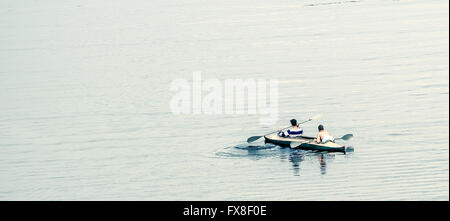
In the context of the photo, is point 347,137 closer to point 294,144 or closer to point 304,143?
point 304,143

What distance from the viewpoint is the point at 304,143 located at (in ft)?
128

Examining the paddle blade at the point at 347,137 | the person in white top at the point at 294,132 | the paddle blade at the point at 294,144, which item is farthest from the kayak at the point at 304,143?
the paddle blade at the point at 347,137

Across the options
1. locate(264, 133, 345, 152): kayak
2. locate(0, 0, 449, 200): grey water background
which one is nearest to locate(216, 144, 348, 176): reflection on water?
locate(0, 0, 449, 200): grey water background

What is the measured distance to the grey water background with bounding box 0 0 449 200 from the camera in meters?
35.6

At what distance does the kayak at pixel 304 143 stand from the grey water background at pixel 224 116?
0.32 metres

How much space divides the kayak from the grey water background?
319 mm

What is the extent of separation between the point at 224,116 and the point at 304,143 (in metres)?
10.2

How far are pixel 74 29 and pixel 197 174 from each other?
182 ft

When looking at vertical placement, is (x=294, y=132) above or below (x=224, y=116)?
below

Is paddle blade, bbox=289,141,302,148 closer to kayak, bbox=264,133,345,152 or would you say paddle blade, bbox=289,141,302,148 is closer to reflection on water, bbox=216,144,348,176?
kayak, bbox=264,133,345,152

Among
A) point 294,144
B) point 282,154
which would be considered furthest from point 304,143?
point 282,154

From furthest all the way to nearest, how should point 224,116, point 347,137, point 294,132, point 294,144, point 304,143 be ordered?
1. point 224,116
2. point 294,132
3. point 347,137
4. point 294,144
5. point 304,143

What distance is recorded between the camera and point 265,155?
1544 inches

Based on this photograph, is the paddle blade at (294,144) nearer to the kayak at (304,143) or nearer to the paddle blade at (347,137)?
the kayak at (304,143)
